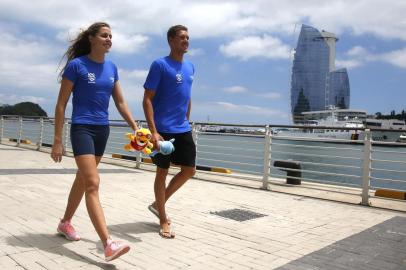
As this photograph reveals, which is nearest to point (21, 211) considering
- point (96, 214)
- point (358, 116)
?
point (96, 214)

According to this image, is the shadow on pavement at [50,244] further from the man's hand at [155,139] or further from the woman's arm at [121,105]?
the woman's arm at [121,105]

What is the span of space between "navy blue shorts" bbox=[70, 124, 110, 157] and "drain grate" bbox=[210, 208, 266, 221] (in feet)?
7.01

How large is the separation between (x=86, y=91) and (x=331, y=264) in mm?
2483

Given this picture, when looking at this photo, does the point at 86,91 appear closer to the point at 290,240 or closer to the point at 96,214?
the point at 96,214

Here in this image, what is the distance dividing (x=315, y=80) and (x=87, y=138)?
403ft

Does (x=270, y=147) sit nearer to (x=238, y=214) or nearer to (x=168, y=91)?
(x=238, y=214)

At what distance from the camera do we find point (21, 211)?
4957 millimetres

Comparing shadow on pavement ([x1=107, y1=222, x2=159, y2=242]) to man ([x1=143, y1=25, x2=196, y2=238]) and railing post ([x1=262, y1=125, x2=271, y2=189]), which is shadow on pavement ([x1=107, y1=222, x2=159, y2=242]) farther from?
railing post ([x1=262, y1=125, x2=271, y2=189])

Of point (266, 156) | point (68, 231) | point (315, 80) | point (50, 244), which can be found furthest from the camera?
point (315, 80)

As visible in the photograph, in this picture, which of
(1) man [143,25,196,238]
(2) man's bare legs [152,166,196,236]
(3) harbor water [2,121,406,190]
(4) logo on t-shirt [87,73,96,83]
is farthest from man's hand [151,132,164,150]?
(3) harbor water [2,121,406,190]

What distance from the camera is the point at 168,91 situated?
4.29m

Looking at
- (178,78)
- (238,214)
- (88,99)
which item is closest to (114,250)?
(88,99)

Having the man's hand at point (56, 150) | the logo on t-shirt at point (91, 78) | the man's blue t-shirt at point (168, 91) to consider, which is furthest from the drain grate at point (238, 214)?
the logo on t-shirt at point (91, 78)

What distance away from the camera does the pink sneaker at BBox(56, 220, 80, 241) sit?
389cm
